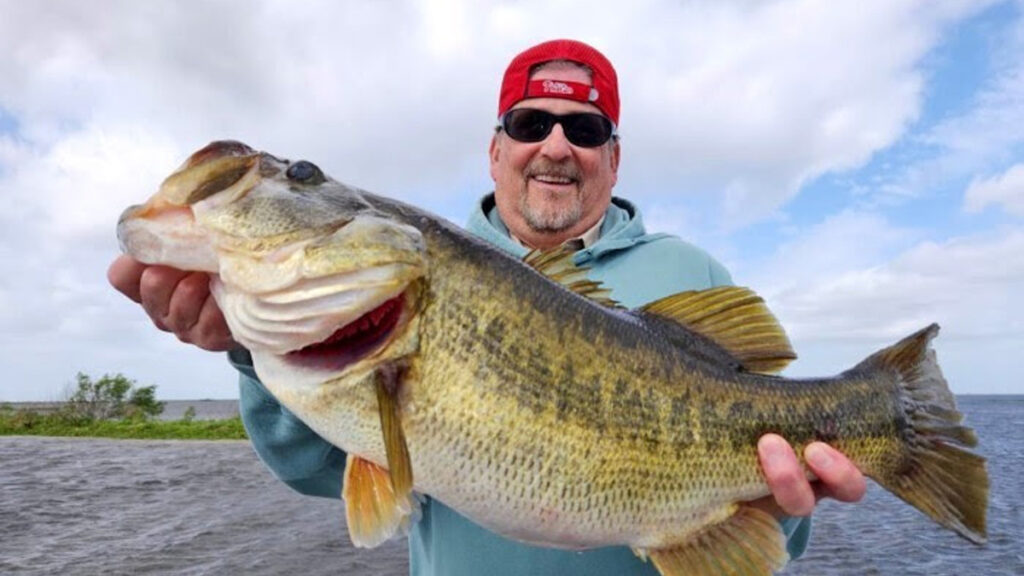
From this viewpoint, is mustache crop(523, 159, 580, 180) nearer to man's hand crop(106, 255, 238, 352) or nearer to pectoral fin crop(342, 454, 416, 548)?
man's hand crop(106, 255, 238, 352)

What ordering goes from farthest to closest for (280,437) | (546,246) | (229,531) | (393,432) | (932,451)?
(229,531)
(546,246)
(280,437)
(932,451)
(393,432)

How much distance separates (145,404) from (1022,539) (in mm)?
50387

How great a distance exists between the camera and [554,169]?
16.8 ft

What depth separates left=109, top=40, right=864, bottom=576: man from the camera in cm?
308

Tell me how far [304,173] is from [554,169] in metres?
2.53

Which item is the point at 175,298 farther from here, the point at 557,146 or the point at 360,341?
the point at 557,146

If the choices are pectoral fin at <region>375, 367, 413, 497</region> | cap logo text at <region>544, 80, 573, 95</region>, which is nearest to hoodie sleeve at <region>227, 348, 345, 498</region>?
pectoral fin at <region>375, 367, 413, 497</region>

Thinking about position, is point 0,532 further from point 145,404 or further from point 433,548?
point 145,404

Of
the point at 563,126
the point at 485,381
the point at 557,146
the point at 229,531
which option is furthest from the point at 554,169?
the point at 229,531

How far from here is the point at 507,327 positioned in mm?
2814

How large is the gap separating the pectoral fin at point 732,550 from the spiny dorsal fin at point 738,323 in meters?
0.64

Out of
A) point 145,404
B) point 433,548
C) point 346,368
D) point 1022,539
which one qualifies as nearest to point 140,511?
point 433,548

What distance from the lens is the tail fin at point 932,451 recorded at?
10.6ft

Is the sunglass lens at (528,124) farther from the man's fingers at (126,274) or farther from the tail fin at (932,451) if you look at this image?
the man's fingers at (126,274)
